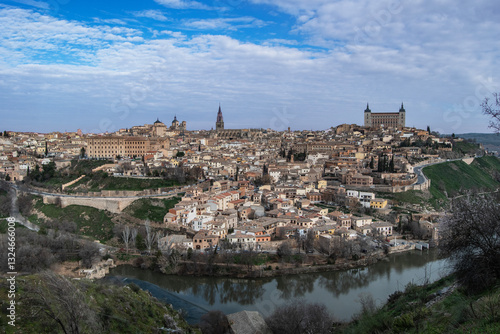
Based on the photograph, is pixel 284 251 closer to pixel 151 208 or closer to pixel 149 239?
pixel 149 239

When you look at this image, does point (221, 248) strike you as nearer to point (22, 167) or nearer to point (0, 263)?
point (0, 263)

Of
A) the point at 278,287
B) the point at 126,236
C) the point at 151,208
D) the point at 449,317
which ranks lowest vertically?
the point at 278,287

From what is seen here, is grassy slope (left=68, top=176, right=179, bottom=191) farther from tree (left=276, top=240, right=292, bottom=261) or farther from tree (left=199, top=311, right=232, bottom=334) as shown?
tree (left=199, top=311, right=232, bottom=334)

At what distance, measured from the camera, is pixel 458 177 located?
79.7ft

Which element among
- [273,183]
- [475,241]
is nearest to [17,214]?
[273,183]

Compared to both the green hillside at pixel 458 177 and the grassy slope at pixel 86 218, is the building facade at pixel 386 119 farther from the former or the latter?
the grassy slope at pixel 86 218

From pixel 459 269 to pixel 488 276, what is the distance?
30cm

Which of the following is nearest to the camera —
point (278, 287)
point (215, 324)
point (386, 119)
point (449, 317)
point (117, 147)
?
point (449, 317)

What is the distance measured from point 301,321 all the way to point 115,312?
3.50 meters

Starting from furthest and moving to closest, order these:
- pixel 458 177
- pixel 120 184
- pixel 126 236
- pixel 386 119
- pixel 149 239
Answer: pixel 386 119 → pixel 458 177 → pixel 120 184 → pixel 126 236 → pixel 149 239

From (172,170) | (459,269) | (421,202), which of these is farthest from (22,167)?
(459,269)

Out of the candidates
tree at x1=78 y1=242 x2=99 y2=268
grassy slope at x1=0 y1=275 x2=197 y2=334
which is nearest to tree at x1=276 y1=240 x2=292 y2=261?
grassy slope at x1=0 y1=275 x2=197 y2=334

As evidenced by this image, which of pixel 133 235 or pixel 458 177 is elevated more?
pixel 458 177

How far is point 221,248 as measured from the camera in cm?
1273
